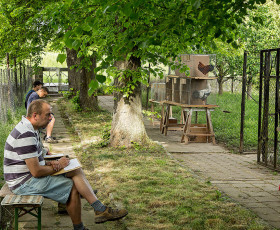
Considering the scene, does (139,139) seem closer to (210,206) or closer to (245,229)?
(210,206)

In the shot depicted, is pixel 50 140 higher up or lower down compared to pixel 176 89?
lower down

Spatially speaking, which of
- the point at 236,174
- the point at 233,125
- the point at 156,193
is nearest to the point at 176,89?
the point at 233,125

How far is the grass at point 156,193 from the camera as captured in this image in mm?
5797

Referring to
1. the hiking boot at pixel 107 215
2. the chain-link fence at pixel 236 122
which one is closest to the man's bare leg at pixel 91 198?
the hiking boot at pixel 107 215

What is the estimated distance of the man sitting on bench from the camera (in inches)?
199

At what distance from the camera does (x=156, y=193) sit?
718 cm

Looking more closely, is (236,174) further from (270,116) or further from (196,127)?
(196,127)

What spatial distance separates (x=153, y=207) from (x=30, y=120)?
93.7 inches

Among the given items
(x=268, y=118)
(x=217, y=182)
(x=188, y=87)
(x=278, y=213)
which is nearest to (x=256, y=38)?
(x=188, y=87)

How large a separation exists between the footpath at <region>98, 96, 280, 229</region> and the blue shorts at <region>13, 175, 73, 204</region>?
289 cm

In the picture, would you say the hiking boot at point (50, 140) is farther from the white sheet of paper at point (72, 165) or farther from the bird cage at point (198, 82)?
the white sheet of paper at point (72, 165)

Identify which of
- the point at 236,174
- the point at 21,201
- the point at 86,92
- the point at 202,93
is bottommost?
the point at 236,174

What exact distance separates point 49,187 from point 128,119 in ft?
20.7

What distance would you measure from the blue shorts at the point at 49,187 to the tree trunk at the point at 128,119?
6041mm
